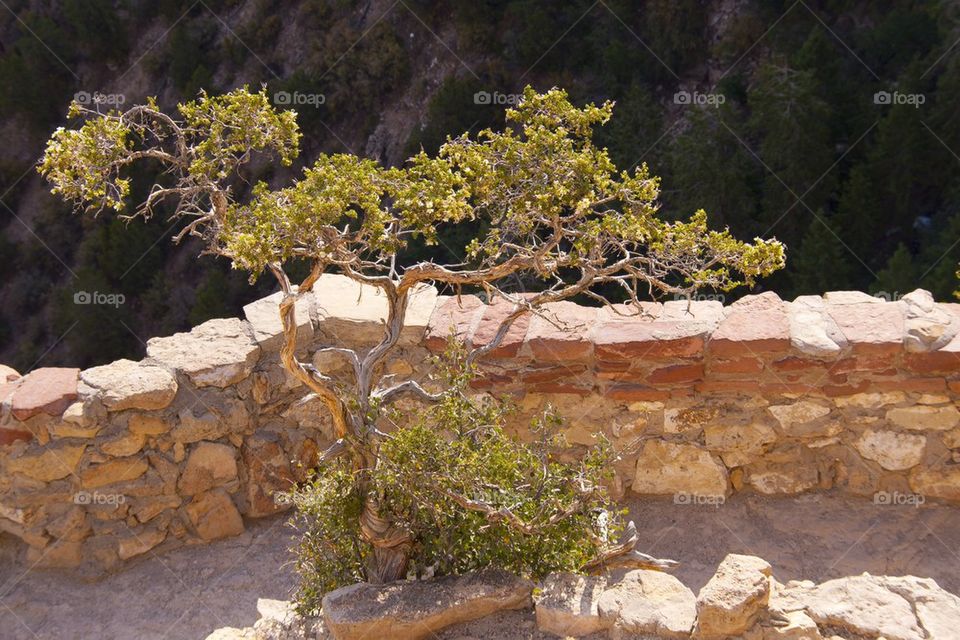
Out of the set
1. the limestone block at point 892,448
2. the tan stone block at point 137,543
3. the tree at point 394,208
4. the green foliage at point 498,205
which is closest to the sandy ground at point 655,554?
the tan stone block at point 137,543

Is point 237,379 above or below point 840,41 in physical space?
below

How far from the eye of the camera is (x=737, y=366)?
3.87m

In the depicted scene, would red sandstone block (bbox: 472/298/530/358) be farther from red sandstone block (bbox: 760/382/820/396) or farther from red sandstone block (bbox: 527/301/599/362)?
red sandstone block (bbox: 760/382/820/396)

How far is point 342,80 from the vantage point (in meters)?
16.3

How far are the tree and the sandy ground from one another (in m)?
1.11

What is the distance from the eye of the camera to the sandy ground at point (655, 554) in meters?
3.72

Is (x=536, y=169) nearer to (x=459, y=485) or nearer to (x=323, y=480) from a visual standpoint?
(x=459, y=485)

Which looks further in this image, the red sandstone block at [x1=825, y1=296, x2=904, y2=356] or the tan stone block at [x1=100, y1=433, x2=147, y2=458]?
the tan stone block at [x1=100, y1=433, x2=147, y2=458]

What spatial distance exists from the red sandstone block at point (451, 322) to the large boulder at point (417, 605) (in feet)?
4.42

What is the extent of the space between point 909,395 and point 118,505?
335cm

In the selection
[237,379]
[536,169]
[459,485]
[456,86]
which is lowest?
[459,485]

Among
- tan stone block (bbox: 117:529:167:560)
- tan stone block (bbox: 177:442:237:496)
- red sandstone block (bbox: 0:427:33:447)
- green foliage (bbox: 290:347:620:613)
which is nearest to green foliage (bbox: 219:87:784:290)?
green foliage (bbox: 290:347:620:613)

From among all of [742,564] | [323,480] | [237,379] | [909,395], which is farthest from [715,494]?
[237,379]

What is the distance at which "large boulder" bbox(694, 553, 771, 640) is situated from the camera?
260cm
